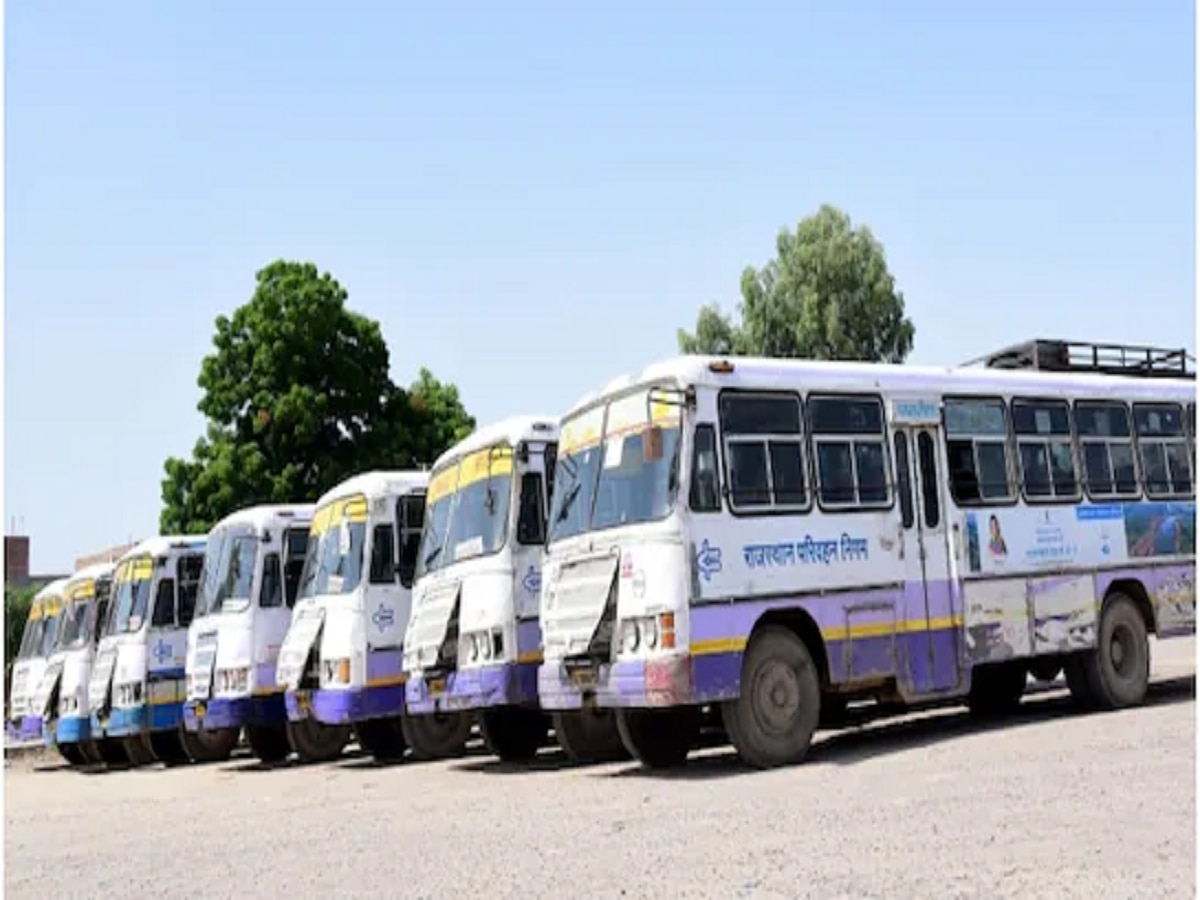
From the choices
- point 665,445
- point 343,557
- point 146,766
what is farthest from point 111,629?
point 665,445

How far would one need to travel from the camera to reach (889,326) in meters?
51.0

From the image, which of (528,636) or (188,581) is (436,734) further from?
(188,581)

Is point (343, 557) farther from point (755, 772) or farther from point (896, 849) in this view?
point (896, 849)

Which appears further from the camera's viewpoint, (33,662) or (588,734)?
(33,662)

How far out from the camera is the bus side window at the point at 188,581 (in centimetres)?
2417

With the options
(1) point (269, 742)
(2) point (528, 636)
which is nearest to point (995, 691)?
(2) point (528, 636)

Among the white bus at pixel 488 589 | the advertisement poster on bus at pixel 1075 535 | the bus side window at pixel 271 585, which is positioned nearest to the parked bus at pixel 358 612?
the white bus at pixel 488 589

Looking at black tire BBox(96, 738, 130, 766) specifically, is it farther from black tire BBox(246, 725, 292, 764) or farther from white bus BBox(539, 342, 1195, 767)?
white bus BBox(539, 342, 1195, 767)

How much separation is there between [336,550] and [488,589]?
3938 millimetres

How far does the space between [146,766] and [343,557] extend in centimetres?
816

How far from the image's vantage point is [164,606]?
2411 centimetres

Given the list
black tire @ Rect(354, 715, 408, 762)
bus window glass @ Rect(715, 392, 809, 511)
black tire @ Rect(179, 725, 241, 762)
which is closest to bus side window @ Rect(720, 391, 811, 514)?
bus window glass @ Rect(715, 392, 809, 511)

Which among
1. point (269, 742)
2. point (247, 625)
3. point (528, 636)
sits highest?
point (247, 625)

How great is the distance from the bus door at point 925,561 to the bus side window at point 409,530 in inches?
239
